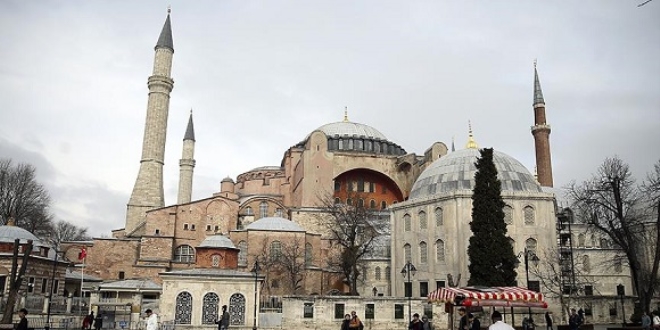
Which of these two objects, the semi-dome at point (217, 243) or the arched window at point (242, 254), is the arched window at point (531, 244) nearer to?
the semi-dome at point (217, 243)

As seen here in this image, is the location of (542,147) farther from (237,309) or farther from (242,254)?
(237,309)

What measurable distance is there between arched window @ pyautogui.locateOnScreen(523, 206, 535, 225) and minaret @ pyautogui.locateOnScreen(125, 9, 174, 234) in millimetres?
26026

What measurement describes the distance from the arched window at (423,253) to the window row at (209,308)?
32.8 feet

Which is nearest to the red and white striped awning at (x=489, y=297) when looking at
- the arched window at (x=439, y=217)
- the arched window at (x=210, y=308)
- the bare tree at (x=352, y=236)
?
the arched window at (x=210, y=308)

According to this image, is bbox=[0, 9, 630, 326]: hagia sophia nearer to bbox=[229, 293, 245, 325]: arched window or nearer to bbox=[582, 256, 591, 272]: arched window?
bbox=[229, 293, 245, 325]: arched window

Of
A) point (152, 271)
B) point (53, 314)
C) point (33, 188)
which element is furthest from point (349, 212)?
point (33, 188)

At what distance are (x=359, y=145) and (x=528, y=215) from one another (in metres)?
21.5

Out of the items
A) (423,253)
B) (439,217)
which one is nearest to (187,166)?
(423,253)

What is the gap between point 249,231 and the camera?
36.2 m

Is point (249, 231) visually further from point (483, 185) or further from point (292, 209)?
point (483, 185)

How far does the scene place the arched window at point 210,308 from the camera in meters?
23.8

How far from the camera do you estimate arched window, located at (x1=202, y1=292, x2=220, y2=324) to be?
2383cm

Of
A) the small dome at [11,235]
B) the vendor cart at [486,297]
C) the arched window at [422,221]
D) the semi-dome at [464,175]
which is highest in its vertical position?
the semi-dome at [464,175]

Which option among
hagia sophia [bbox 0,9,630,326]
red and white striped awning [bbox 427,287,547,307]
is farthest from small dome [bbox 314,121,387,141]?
red and white striped awning [bbox 427,287,547,307]
